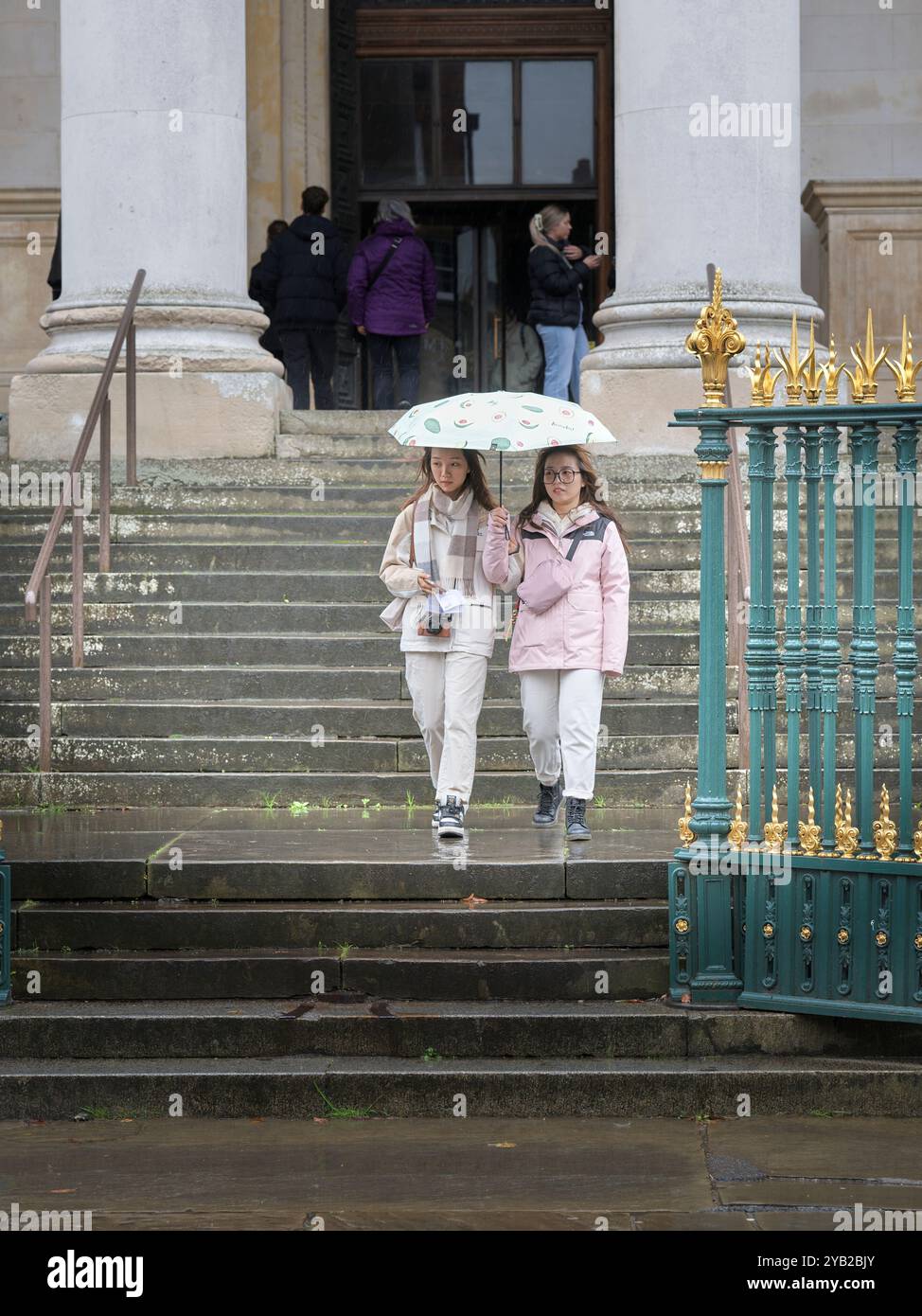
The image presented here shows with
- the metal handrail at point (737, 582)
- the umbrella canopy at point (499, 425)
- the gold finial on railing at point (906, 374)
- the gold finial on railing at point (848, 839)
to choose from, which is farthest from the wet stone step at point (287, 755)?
the gold finial on railing at point (906, 374)

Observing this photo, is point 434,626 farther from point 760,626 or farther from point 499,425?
point 760,626

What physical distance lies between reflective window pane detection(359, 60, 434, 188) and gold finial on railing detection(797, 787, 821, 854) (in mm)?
13446

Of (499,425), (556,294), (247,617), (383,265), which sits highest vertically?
(383,265)

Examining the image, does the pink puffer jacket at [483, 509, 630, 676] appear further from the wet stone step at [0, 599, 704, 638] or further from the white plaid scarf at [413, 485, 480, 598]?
the wet stone step at [0, 599, 704, 638]

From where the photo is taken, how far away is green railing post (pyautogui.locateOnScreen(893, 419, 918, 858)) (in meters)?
6.84

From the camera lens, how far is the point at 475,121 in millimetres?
19547

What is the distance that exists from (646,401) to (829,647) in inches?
263

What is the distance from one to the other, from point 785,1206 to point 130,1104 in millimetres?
2235

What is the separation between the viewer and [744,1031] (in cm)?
694

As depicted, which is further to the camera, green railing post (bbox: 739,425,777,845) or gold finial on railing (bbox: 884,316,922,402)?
green railing post (bbox: 739,425,777,845)

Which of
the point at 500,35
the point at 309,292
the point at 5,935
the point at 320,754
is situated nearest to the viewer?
the point at 5,935

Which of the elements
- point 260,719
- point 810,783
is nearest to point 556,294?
point 260,719

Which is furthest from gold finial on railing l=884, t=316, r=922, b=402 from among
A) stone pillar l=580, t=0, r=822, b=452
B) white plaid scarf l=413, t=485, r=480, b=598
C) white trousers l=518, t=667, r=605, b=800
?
stone pillar l=580, t=0, r=822, b=452

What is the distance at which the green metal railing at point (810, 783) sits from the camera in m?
6.88
